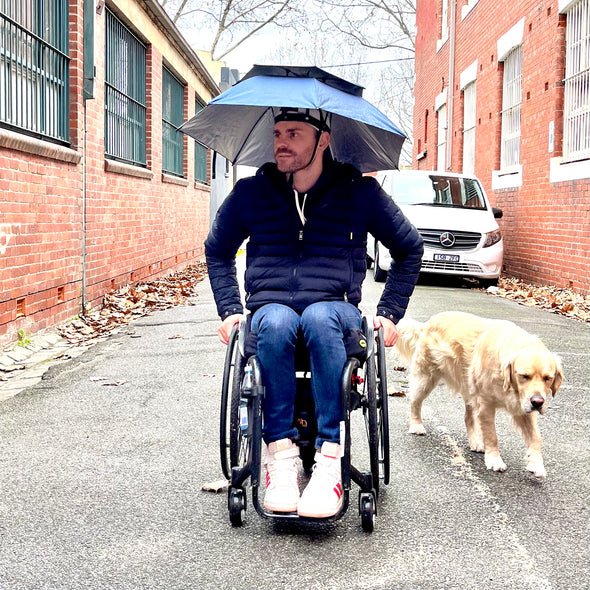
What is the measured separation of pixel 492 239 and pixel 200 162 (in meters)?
10.8

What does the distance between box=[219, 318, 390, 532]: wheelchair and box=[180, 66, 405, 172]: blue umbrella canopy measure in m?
0.92

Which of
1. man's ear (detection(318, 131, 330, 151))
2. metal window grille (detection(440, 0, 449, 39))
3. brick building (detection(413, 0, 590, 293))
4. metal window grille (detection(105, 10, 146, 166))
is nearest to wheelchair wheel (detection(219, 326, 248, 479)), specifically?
man's ear (detection(318, 131, 330, 151))

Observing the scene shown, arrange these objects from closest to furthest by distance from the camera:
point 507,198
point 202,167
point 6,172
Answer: point 6,172 < point 507,198 < point 202,167

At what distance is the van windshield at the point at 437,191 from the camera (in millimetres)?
15148

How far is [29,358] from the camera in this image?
7715 mm

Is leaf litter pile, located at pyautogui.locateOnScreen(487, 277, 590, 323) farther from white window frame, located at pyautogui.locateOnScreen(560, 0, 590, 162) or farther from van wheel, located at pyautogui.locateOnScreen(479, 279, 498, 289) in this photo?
white window frame, located at pyautogui.locateOnScreen(560, 0, 590, 162)

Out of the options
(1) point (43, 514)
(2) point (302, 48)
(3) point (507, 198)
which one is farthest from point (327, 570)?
(2) point (302, 48)

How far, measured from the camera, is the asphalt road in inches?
127

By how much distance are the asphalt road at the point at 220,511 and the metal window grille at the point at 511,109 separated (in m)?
12.0

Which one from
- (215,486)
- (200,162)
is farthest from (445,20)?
(215,486)

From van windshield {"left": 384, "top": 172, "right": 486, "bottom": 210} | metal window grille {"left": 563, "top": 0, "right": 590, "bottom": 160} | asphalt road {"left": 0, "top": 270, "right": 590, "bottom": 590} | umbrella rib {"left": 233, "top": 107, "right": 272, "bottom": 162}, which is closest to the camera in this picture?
asphalt road {"left": 0, "top": 270, "right": 590, "bottom": 590}

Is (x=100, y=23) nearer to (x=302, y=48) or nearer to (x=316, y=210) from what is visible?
(x=316, y=210)

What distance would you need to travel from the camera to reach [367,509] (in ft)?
11.8

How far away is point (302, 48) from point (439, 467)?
5535cm
